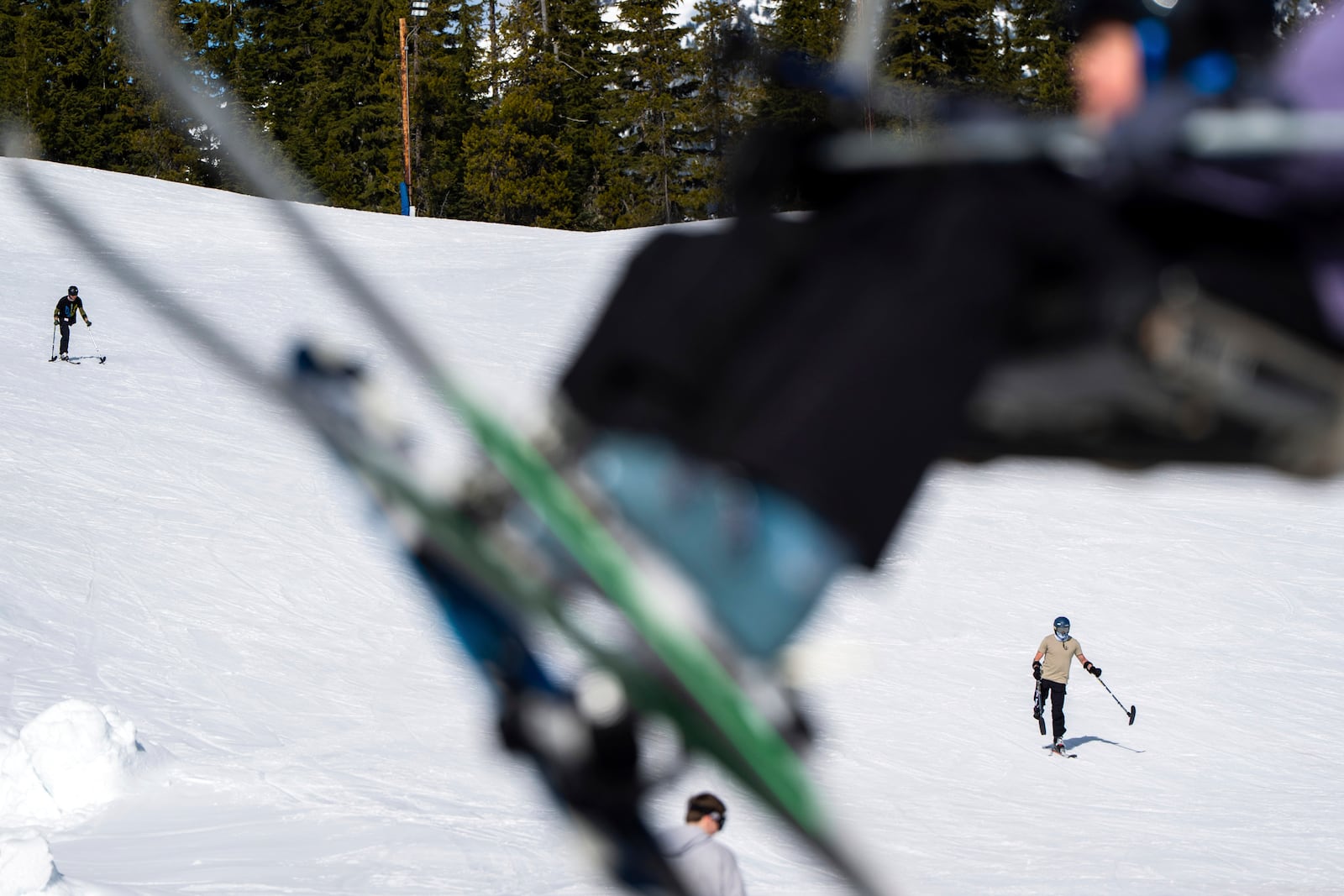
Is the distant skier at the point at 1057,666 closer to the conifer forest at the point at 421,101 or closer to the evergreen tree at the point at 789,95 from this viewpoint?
the evergreen tree at the point at 789,95

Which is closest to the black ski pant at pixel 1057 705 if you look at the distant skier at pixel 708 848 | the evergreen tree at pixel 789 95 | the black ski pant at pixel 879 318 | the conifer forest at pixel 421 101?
the distant skier at pixel 708 848

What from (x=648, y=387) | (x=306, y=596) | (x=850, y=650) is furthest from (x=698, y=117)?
(x=306, y=596)

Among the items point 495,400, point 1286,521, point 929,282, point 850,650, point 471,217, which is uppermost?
point 929,282

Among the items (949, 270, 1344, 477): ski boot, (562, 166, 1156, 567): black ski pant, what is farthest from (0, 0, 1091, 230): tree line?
(949, 270, 1344, 477): ski boot

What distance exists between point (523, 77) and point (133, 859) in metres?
37.0

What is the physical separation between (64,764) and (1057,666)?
25.1ft

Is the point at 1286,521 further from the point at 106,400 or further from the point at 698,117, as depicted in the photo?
the point at 698,117

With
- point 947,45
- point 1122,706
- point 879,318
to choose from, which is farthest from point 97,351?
point 879,318

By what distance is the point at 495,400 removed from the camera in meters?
2.45

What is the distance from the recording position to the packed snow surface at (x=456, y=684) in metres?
8.56

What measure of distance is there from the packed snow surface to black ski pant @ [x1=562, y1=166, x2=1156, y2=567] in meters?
0.39

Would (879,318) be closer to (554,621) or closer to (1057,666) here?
(554,621)

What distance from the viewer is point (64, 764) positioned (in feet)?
28.6

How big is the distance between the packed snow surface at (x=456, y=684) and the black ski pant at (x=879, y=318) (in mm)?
389
